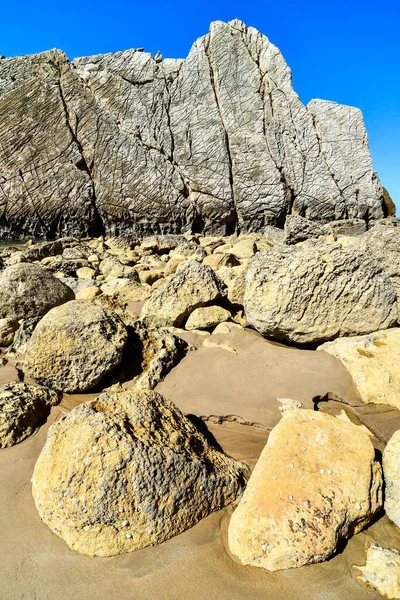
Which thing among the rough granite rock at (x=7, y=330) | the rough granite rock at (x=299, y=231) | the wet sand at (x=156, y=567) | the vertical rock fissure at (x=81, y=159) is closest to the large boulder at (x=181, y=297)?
the rough granite rock at (x=7, y=330)

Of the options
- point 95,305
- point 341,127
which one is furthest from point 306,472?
point 341,127

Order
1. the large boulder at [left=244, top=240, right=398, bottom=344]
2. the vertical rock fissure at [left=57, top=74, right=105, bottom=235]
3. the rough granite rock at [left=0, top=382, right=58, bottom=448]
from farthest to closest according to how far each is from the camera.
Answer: the vertical rock fissure at [left=57, top=74, right=105, bottom=235], the large boulder at [left=244, top=240, right=398, bottom=344], the rough granite rock at [left=0, top=382, right=58, bottom=448]

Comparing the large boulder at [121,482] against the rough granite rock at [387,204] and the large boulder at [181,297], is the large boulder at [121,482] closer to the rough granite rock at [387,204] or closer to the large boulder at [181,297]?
the large boulder at [181,297]

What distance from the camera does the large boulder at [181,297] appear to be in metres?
3.59

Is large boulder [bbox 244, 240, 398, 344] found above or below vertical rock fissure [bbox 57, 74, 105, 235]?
below

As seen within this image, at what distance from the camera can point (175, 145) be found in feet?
45.7

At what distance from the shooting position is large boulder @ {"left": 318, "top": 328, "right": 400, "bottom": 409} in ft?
7.69

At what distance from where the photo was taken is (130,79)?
44.9ft

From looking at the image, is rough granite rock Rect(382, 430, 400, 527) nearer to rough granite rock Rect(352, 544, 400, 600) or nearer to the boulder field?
the boulder field

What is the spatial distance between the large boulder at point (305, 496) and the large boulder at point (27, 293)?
336 cm

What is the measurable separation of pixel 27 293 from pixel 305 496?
3.74 metres

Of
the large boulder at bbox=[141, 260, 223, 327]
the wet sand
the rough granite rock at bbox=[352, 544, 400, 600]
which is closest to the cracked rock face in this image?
the large boulder at bbox=[141, 260, 223, 327]

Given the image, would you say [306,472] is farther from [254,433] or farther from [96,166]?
[96,166]

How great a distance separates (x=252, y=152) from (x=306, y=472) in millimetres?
14590
